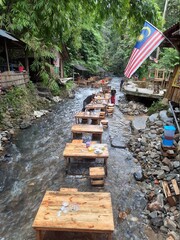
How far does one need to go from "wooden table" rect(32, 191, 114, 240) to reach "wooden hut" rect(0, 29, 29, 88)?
8962 millimetres

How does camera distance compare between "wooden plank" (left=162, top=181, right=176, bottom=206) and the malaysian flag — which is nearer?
the malaysian flag

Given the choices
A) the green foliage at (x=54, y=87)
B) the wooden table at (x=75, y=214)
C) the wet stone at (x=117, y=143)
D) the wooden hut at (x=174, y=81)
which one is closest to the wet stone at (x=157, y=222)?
the wooden table at (x=75, y=214)

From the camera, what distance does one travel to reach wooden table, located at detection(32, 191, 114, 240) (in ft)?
11.1

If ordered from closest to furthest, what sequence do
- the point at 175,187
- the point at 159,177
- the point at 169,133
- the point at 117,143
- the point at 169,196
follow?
the point at 169,196 < the point at 175,187 < the point at 159,177 < the point at 169,133 < the point at 117,143

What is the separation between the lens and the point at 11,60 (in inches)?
666

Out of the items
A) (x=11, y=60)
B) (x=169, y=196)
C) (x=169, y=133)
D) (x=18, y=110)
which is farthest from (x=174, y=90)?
(x=11, y=60)

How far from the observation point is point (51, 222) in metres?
3.45

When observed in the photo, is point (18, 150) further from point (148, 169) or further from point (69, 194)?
point (148, 169)

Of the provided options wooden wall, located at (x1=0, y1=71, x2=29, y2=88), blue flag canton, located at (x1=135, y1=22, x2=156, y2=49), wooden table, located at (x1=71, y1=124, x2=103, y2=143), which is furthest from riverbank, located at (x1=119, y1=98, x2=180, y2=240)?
wooden wall, located at (x1=0, y1=71, x2=29, y2=88)

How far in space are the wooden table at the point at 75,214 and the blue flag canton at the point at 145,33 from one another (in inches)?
146

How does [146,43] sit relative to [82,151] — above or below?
above

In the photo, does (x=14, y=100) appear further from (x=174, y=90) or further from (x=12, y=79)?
(x=174, y=90)

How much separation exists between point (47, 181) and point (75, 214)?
259cm

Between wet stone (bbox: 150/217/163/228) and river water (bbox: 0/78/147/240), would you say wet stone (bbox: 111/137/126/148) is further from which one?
wet stone (bbox: 150/217/163/228)
